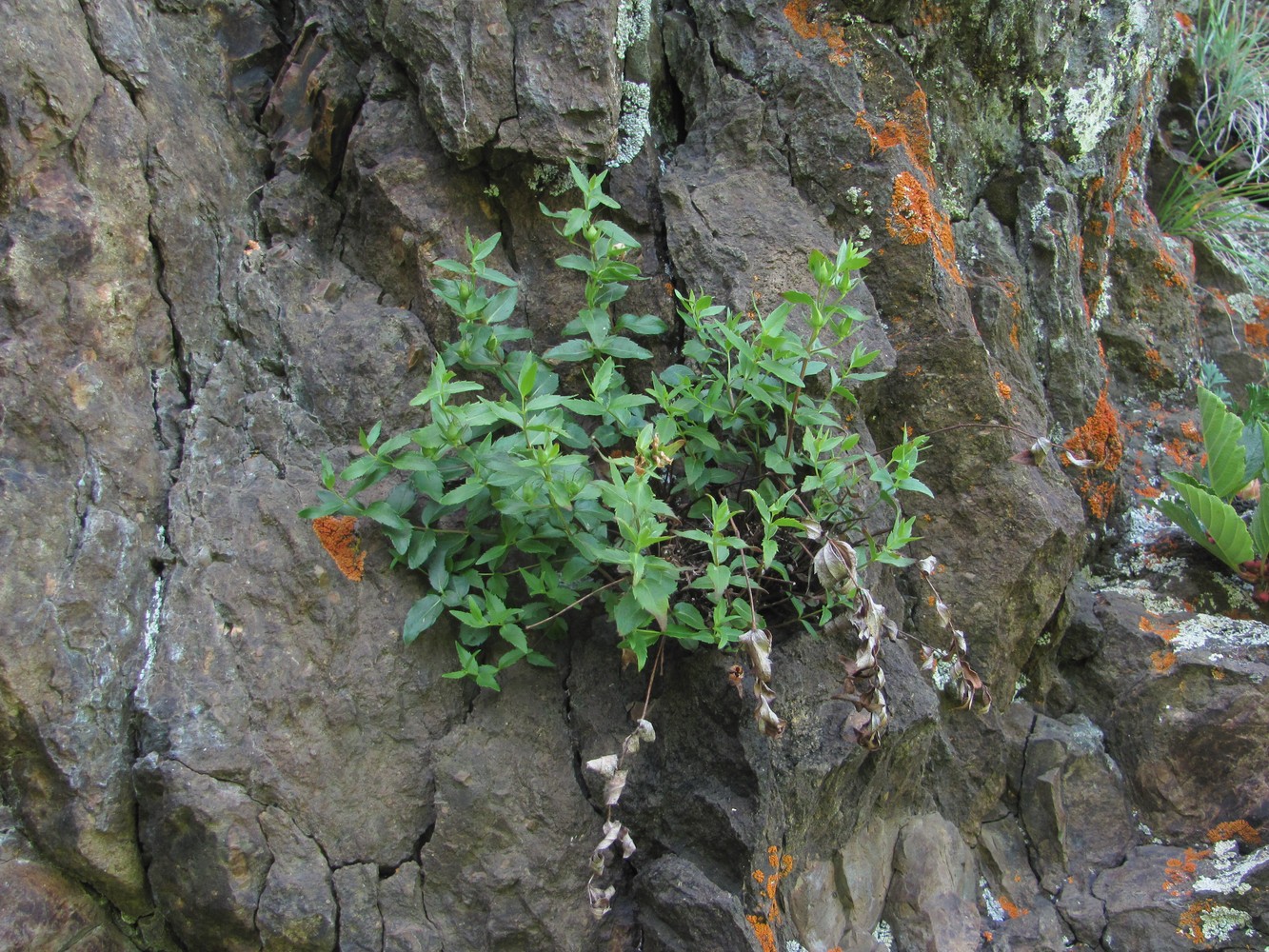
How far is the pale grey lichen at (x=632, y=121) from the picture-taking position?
3.04 meters

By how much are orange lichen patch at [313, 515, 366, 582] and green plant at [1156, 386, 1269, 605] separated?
104 inches

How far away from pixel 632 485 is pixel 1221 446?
231 centimetres

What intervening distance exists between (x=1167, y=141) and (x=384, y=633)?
4.73 meters

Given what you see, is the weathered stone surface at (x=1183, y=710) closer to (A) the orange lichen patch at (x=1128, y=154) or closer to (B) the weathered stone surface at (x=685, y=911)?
(B) the weathered stone surface at (x=685, y=911)

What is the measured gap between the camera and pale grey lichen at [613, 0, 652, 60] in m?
3.07

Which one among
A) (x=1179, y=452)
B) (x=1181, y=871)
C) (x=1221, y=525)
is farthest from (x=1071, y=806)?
(x=1179, y=452)

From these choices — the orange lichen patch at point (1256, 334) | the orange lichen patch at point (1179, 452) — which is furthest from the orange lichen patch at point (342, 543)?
the orange lichen patch at point (1256, 334)

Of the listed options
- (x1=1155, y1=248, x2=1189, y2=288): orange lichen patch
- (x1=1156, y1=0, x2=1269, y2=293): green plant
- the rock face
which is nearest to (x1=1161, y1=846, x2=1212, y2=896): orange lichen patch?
the rock face

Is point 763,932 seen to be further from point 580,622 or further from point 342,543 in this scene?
point 342,543

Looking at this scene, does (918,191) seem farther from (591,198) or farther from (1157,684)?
(1157,684)

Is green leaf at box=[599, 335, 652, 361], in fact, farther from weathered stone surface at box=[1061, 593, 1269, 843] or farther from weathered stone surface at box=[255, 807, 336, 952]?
weathered stone surface at box=[1061, 593, 1269, 843]

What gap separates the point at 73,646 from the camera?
216 cm

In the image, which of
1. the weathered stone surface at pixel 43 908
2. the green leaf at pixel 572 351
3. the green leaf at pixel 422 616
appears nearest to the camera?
the weathered stone surface at pixel 43 908

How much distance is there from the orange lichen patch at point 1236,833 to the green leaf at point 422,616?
2.32m
